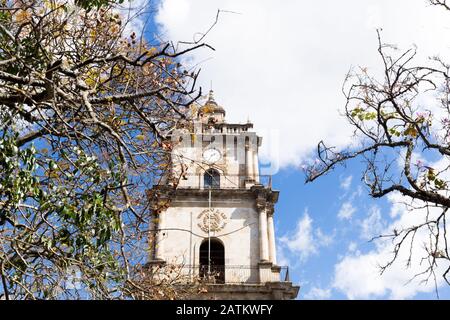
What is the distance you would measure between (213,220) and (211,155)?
10.6 feet

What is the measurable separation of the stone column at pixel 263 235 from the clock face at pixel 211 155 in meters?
3.05

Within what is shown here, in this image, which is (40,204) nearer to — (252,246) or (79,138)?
(79,138)

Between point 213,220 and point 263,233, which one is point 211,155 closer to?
point 213,220

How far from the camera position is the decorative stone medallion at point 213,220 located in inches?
985

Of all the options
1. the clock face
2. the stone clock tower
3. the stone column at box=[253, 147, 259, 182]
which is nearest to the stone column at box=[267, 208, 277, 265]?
the stone clock tower

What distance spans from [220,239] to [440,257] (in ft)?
57.6

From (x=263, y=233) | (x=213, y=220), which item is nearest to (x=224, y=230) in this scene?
(x=213, y=220)

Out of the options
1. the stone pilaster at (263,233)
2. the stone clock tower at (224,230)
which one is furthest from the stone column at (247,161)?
the stone pilaster at (263,233)

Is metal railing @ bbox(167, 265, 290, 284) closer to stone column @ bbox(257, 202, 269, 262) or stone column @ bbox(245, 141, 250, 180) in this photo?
stone column @ bbox(257, 202, 269, 262)

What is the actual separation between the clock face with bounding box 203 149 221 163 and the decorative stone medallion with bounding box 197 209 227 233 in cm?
242

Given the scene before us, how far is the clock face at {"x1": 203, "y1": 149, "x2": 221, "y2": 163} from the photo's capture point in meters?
26.3

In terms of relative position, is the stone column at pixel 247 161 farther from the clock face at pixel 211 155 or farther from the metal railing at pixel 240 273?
the metal railing at pixel 240 273
